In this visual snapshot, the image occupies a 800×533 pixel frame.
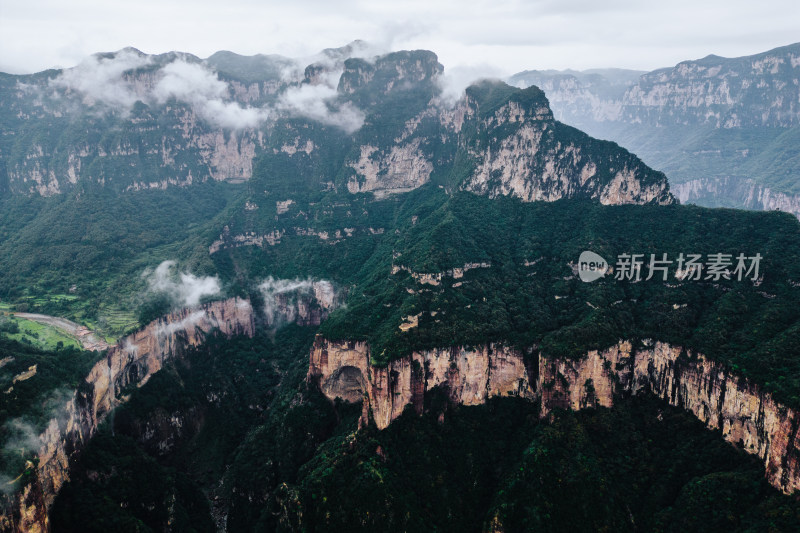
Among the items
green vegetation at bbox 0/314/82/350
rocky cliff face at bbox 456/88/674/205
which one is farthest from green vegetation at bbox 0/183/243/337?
rocky cliff face at bbox 456/88/674/205

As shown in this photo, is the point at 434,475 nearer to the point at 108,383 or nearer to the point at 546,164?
the point at 108,383

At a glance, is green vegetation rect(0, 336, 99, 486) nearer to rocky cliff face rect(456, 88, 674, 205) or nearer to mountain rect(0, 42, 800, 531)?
mountain rect(0, 42, 800, 531)

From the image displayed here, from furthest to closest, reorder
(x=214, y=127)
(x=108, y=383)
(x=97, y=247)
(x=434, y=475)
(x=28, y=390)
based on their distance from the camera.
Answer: (x=214, y=127)
(x=97, y=247)
(x=108, y=383)
(x=434, y=475)
(x=28, y=390)

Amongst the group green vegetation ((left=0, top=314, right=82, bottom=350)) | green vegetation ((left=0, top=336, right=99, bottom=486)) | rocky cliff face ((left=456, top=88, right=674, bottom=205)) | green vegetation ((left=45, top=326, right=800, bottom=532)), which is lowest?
green vegetation ((left=45, top=326, right=800, bottom=532))

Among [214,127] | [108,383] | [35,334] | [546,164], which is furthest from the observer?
[214,127]

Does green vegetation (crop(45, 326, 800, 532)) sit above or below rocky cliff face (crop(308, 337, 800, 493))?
below

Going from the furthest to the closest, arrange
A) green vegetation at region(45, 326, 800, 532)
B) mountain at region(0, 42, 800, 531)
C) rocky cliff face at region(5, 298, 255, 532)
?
mountain at region(0, 42, 800, 531) → green vegetation at region(45, 326, 800, 532) → rocky cliff face at region(5, 298, 255, 532)

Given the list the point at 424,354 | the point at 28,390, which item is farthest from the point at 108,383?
the point at 424,354
